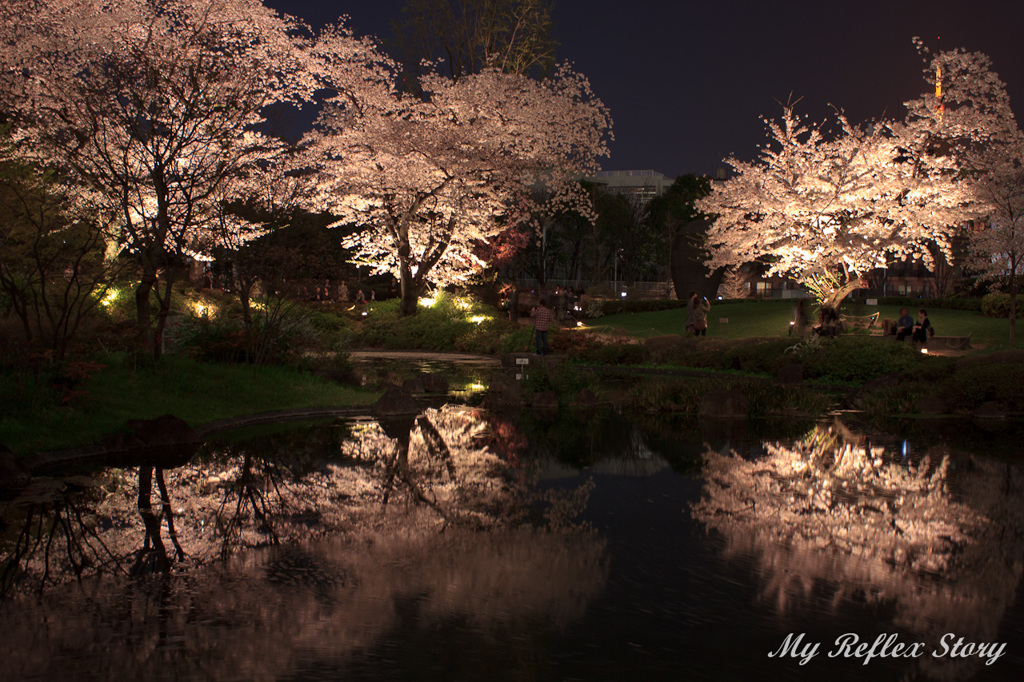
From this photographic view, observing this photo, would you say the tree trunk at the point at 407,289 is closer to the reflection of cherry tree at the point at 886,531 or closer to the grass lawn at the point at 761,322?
the grass lawn at the point at 761,322

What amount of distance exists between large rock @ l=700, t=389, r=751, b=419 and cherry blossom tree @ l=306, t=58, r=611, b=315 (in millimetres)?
22317

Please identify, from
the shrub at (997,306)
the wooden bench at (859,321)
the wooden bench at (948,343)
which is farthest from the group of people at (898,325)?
the shrub at (997,306)

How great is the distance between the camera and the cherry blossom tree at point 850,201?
35.6 meters

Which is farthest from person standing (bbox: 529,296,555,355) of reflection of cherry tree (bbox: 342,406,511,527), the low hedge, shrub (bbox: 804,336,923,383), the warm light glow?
the low hedge

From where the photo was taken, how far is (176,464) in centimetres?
1066

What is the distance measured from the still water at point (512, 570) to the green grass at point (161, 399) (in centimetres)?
141

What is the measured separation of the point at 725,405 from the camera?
1664 centimetres

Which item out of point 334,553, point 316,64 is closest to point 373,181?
point 316,64

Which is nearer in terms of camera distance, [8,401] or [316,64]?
[8,401]

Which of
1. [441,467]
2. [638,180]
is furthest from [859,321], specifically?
[638,180]

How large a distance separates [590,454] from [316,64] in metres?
28.2

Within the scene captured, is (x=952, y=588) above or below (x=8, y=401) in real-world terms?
below

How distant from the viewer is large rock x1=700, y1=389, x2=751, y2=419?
16.6m

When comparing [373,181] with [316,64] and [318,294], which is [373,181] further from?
[318,294]
